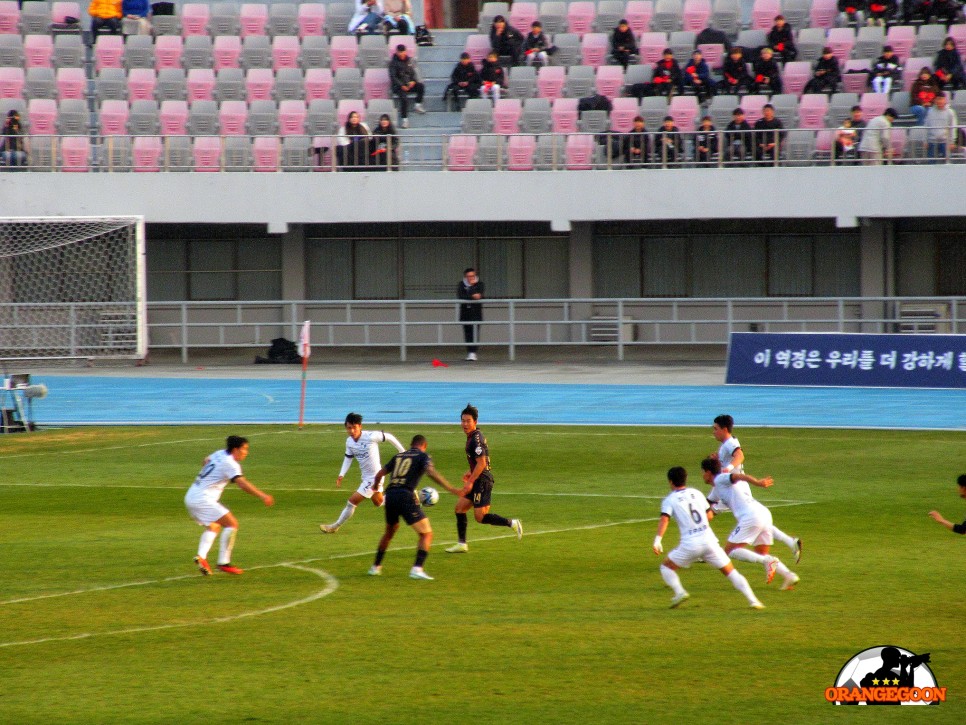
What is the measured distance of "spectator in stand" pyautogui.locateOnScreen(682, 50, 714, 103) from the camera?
35031 millimetres

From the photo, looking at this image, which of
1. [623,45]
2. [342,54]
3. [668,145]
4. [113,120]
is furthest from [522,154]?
[113,120]

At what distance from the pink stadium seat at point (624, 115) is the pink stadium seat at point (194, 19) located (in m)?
11.9

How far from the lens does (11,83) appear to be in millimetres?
36000

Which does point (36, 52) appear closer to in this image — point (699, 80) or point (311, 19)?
point (311, 19)

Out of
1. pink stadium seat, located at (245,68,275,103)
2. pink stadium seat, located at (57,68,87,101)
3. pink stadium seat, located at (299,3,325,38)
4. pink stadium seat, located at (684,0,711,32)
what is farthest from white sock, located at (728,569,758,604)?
pink stadium seat, located at (299,3,325,38)

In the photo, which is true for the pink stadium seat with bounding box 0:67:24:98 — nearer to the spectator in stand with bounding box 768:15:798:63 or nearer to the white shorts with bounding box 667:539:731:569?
the spectator in stand with bounding box 768:15:798:63

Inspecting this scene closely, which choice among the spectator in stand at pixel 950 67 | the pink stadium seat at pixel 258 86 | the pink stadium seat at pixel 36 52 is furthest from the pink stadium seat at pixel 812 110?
the pink stadium seat at pixel 36 52

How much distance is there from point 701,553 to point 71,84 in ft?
96.4

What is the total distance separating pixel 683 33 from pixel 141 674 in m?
29.9

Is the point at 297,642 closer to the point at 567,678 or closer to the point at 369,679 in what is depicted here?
the point at 369,679

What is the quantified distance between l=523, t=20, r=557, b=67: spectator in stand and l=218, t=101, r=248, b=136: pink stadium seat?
25.2 feet

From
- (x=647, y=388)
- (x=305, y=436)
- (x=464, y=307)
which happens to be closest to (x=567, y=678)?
(x=305, y=436)

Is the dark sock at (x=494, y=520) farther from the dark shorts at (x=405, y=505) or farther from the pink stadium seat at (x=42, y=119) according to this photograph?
the pink stadium seat at (x=42, y=119)

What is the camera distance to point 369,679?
9.85 metres
